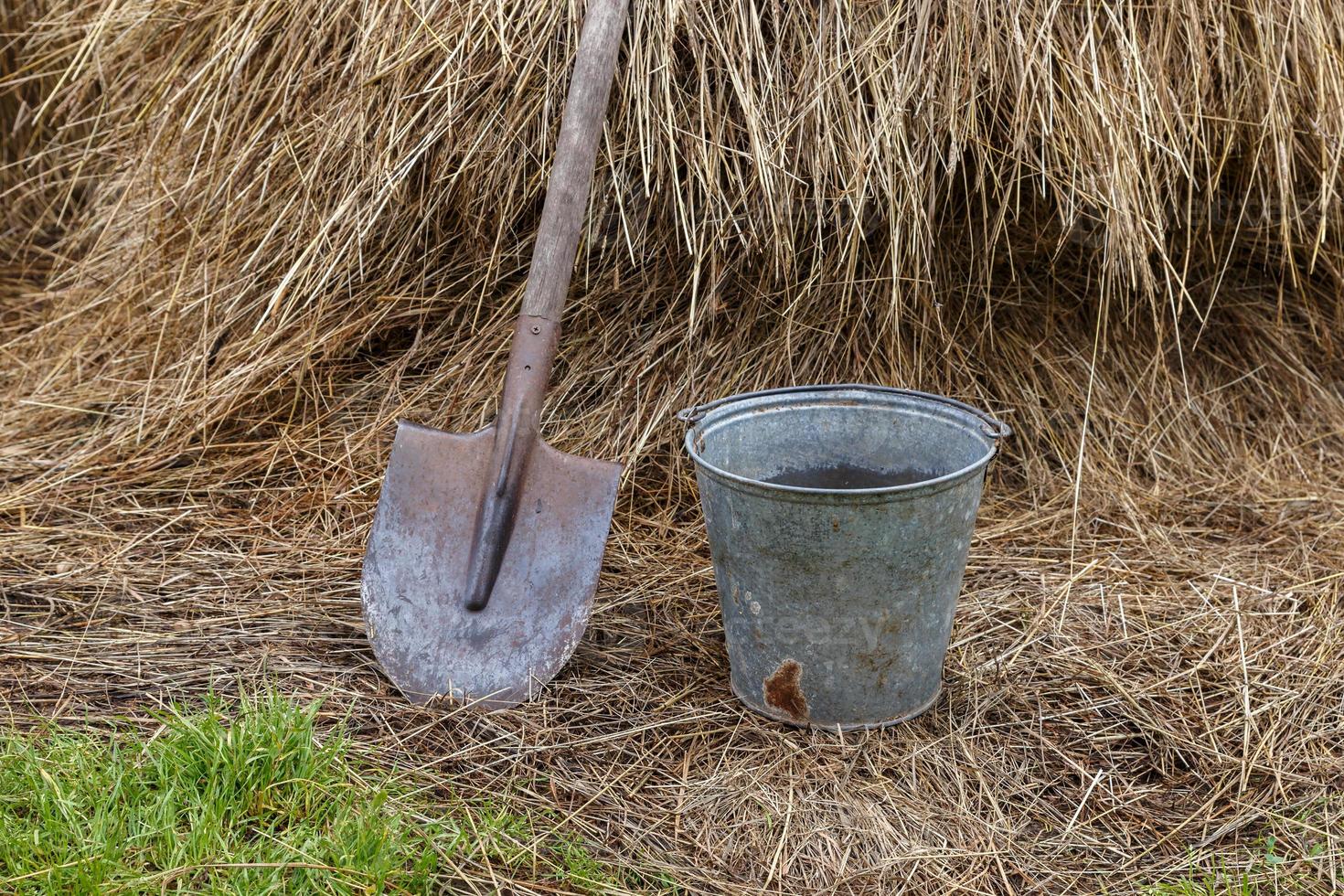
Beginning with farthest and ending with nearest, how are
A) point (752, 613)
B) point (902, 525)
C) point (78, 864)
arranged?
1. point (752, 613)
2. point (902, 525)
3. point (78, 864)

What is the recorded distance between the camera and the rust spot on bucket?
6.35 ft

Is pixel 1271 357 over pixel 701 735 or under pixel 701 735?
over

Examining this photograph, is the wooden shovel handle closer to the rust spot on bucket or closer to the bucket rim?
the bucket rim

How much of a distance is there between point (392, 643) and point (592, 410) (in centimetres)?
75

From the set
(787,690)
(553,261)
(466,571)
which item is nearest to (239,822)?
(466,571)

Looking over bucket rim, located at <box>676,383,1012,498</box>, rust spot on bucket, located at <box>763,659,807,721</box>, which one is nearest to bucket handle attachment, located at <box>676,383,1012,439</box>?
bucket rim, located at <box>676,383,1012,498</box>

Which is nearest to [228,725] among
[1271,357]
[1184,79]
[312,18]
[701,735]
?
[701,735]

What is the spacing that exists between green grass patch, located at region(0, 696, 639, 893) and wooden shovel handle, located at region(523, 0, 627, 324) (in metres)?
0.83

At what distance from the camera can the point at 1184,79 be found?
2.45 m

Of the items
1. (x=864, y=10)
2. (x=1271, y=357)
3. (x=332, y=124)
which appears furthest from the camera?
(x=1271, y=357)

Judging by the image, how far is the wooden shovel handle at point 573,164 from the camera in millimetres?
2207

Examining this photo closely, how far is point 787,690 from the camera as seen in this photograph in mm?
1952

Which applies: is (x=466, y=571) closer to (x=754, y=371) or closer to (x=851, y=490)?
(x=851, y=490)

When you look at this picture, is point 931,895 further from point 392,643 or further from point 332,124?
point 332,124
